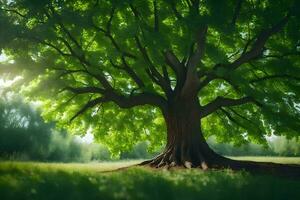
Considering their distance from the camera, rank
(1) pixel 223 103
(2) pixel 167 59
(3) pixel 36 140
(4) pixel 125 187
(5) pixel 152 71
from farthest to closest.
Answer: (3) pixel 36 140
(1) pixel 223 103
(5) pixel 152 71
(2) pixel 167 59
(4) pixel 125 187

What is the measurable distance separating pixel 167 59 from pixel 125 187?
11797 mm

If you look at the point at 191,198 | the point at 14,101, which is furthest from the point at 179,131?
the point at 14,101

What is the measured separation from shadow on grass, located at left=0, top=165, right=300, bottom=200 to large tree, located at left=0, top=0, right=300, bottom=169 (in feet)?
20.8

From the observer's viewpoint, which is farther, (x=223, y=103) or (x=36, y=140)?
(x=36, y=140)

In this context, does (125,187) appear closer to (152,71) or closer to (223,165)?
(223,165)

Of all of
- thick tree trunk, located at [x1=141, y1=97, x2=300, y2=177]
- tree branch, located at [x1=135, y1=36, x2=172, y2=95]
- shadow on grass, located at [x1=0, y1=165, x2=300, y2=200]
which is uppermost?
tree branch, located at [x1=135, y1=36, x2=172, y2=95]

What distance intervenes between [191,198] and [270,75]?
13.8m

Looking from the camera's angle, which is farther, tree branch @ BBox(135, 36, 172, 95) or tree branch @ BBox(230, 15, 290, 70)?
tree branch @ BBox(135, 36, 172, 95)

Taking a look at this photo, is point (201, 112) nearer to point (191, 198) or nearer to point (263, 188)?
point (263, 188)

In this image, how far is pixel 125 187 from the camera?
8.83 metres

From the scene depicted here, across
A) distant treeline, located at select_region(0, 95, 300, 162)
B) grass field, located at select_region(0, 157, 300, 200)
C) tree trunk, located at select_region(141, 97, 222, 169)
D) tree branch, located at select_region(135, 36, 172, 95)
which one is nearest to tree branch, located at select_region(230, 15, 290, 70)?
tree trunk, located at select_region(141, 97, 222, 169)

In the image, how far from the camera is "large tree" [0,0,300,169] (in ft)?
51.4

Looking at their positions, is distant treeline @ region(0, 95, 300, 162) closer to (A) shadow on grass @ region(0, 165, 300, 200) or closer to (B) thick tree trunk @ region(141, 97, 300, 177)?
(B) thick tree trunk @ region(141, 97, 300, 177)

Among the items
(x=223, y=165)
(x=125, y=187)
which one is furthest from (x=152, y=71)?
(x=125, y=187)
